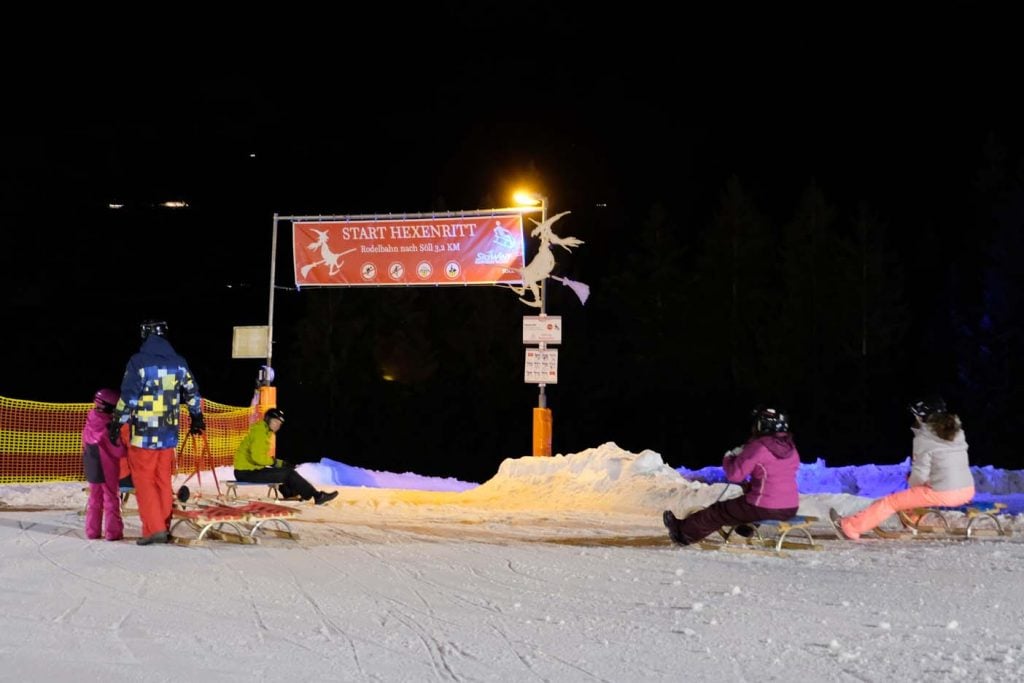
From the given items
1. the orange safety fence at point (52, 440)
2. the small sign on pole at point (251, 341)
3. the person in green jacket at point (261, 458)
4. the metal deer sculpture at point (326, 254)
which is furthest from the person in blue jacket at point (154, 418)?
the metal deer sculpture at point (326, 254)

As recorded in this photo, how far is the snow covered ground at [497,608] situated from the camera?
18.7ft

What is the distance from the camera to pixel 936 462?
1069 centimetres

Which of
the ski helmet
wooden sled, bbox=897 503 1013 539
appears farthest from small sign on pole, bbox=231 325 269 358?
wooden sled, bbox=897 503 1013 539

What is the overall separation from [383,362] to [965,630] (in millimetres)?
38301

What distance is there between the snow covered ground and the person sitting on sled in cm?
45

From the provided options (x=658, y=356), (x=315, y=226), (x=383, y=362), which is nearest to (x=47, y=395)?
(x=383, y=362)

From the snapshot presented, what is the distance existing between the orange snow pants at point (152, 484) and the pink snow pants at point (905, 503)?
6.31 m

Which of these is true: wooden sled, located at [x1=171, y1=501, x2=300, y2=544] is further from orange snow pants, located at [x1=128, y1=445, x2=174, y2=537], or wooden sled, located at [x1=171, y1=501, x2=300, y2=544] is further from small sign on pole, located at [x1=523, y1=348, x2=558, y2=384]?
small sign on pole, located at [x1=523, y1=348, x2=558, y2=384]

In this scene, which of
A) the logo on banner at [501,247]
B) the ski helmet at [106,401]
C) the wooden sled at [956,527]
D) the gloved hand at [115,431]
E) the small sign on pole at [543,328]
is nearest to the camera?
the gloved hand at [115,431]

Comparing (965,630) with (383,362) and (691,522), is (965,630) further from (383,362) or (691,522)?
(383,362)

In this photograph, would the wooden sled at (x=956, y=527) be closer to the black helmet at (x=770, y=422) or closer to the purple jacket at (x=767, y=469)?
the purple jacket at (x=767, y=469)

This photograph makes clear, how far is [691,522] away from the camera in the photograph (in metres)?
10.4

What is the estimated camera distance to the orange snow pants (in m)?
9.94

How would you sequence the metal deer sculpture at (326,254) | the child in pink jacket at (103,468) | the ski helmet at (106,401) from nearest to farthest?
the child in pink jacket at (103,468), the ski helmet at (106,401), the metal deer sculpture at (326,254)
